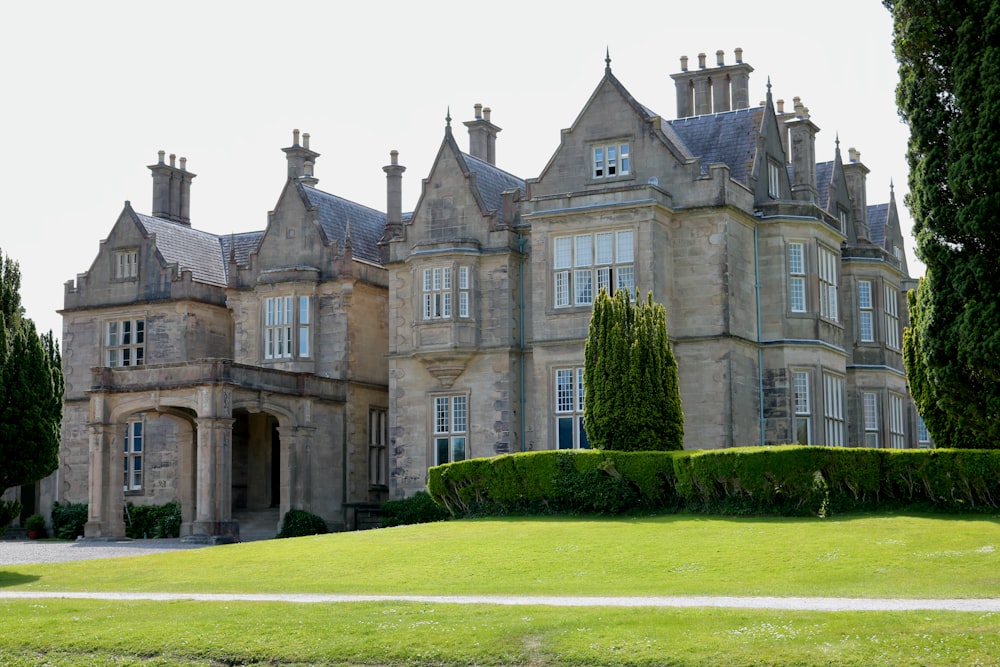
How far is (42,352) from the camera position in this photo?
2680 centimetres

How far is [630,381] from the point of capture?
31281mm

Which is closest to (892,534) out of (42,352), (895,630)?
(895,630)

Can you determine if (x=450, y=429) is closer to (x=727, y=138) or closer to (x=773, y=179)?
(x=727, y=138)

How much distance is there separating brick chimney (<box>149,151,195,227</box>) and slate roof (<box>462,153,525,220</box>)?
575 inches

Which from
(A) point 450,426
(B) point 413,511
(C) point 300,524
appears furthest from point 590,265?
(C) point 300,524

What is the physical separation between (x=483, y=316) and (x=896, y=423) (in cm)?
1502

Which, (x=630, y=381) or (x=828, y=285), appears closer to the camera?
(x=630, y=381)

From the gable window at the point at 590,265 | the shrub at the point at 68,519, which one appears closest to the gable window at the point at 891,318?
the gable window at the point at 590,265

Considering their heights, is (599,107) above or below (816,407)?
above

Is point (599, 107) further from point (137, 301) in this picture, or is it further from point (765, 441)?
point (137, 301)

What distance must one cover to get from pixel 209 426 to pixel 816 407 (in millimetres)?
17856

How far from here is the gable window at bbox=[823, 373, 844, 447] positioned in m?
38.3

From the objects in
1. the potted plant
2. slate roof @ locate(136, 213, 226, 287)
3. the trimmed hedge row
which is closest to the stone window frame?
the trimmed hedge row

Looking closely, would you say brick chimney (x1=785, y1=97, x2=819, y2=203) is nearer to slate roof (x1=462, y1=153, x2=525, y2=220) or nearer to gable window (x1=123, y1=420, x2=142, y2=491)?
slate roof (x1=462, y1=153, x2=525, y2=220)
